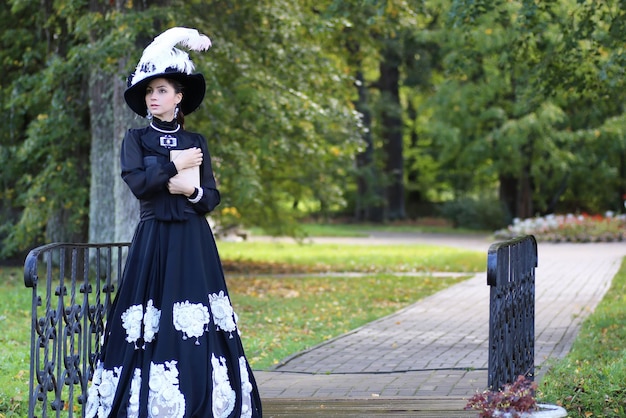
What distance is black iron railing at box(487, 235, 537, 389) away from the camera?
5391 mm

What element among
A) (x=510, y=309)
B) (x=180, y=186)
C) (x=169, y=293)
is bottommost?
(x=510, y=309)

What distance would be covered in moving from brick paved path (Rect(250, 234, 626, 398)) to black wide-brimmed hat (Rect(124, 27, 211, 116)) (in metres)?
2.54

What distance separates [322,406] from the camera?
20.3 feet

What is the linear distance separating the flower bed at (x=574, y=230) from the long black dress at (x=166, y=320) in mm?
23460

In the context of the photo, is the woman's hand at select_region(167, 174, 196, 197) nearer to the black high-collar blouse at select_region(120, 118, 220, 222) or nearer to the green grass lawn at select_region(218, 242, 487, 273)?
the black high-collar blouse at select_region(120, 118, 220, 222)

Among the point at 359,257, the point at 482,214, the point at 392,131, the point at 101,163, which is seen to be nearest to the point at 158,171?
the point at 101,163

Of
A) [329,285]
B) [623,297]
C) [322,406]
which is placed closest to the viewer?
[322,406]

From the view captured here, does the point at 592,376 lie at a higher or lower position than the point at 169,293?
lower

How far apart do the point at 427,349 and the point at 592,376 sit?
10.2ft

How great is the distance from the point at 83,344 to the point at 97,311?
0.24m

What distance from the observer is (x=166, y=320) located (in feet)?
16.6

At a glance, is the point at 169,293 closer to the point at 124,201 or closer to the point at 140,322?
the point at 140,322

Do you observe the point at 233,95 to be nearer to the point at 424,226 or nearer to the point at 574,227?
the point at 574,227

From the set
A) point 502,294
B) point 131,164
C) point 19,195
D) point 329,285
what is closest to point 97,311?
point 131,164
